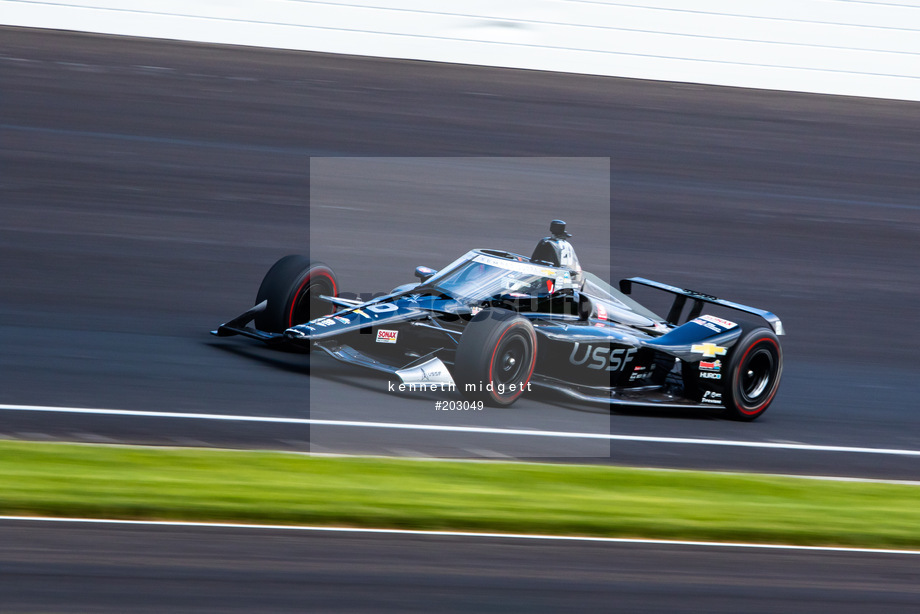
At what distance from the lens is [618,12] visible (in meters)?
19.0

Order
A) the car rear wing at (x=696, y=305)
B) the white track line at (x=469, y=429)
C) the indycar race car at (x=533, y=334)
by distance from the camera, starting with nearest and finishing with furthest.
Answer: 1. the white track line at (x=469, y=429)
2. the indycar race car at (x=533, y=334)
3. the car rear wing at (x=696, y=305)

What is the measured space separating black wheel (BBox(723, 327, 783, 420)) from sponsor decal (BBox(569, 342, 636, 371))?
90cm

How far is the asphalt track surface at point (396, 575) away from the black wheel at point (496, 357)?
2.68 m

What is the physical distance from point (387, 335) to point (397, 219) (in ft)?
18.5

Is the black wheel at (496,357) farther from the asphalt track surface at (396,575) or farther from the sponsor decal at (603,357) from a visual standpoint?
the asphalt track surface at (396,575)

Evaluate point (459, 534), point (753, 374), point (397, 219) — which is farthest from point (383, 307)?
point (397, 219)

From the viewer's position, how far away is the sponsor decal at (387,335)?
9.54 m

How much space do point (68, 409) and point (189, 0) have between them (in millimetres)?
11111

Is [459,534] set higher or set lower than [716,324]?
lower

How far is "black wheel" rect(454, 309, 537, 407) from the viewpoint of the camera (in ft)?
29.5

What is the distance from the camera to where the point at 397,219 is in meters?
15.0

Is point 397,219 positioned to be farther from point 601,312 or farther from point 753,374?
point 753,374

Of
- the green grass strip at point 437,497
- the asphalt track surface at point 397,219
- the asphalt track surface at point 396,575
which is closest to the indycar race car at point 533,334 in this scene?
the asphalt track surface at point 397,219

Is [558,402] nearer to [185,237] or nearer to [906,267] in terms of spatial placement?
[185,237]
